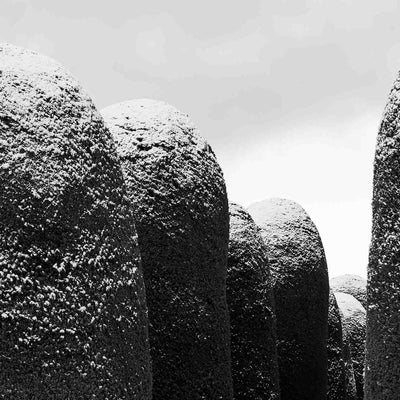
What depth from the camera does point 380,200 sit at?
19.3 feet

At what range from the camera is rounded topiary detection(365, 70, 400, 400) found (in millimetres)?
5684

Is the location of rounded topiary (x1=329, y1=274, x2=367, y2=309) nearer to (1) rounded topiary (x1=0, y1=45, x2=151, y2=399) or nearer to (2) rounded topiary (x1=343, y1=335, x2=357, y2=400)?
(2) rounded topiary (x1=343, y1=335, x2=357, y2=400)

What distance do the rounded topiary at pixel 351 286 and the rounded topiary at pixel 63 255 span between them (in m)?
12.4

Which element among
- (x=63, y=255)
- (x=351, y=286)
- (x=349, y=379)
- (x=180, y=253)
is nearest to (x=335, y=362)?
(x=349, y=379)

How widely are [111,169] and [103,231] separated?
1.54 feet

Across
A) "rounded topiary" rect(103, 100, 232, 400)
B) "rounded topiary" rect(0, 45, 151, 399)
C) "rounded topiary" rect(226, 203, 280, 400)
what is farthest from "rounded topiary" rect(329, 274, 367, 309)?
"rounded topiary" rect(0, 45, 151, 399)

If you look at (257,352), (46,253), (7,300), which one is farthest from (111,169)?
(257,352)

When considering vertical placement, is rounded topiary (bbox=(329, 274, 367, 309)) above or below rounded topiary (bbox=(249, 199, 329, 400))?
above

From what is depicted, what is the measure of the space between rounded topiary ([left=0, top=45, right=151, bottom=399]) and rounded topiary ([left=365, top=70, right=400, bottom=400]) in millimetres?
1675

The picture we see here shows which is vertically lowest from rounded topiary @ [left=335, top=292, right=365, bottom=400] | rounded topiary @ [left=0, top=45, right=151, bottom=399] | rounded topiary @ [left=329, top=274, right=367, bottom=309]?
rounded topiary @ [left=0, top=45, right=151, bottom=399]

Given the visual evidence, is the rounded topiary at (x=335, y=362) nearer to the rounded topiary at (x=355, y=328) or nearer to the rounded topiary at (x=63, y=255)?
the rounded topiary at (x=355, y=328)

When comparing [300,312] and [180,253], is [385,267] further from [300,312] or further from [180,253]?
[300,312]

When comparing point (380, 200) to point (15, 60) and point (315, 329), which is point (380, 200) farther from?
point (315, 329)

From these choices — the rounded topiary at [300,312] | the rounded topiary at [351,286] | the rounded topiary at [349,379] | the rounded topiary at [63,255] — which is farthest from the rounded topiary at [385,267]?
the rounded topiary at [351,286]
